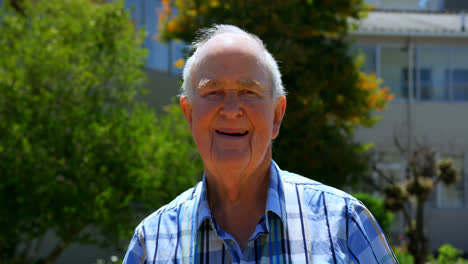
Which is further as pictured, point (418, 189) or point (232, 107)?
point (418, 189)

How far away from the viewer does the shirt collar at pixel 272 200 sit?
1750mm

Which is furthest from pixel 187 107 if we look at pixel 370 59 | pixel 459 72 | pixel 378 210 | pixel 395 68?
pixel 459 72

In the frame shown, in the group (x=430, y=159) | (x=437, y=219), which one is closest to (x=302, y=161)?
(x=430, y=159)

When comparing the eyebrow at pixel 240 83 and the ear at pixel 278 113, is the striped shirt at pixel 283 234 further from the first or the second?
the eyebrow at pixel 240 83

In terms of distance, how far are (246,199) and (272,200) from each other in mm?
120

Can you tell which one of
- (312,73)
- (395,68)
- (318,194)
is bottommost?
(318,194)

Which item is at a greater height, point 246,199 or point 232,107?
point 232,107

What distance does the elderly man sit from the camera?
1.69 m

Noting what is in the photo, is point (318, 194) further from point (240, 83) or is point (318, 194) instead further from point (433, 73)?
point (433, 73)

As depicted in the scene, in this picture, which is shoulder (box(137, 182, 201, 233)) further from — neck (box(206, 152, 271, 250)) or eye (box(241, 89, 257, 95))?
eye (box(241, 89, 257, 95))

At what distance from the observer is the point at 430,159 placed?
9.45 meters

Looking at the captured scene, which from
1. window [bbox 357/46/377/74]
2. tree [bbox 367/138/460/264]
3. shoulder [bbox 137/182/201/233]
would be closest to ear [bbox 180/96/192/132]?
shoulder [bbox 137/182/201/233]

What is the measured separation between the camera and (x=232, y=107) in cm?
172

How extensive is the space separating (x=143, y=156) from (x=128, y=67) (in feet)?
4.96
